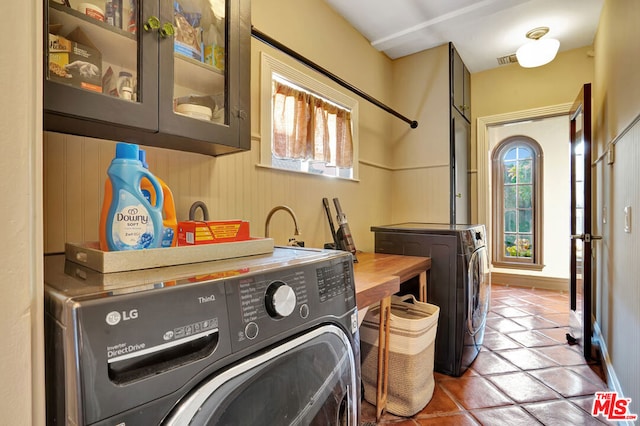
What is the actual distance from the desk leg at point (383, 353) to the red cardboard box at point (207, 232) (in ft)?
2.93

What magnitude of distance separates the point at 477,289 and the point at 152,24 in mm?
2488

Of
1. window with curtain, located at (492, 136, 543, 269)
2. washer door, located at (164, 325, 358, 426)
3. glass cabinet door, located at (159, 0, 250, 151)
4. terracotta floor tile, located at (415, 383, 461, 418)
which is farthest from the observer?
window with curtain, located at (492, 136, 543, 269)

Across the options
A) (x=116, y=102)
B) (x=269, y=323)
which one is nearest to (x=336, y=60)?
(x=116, y=102)

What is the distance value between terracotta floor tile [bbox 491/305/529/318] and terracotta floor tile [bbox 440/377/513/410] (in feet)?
4.93

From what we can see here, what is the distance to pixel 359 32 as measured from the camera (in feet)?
9.27

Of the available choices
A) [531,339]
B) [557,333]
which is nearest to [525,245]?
[557,333]

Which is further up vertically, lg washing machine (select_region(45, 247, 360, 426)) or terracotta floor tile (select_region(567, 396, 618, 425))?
lg washing machine (select_region(45, 247, 360, 426))

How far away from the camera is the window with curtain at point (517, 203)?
4.70 metres

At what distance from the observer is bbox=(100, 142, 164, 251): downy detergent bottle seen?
0.78 metres

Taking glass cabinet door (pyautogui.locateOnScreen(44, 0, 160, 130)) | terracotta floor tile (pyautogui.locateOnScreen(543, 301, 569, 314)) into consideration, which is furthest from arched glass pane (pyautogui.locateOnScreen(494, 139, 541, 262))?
glass cabinet door (pyautogui.locateOnScreen(44, 0, 160, 130))

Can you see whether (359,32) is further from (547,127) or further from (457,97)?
(547,127)

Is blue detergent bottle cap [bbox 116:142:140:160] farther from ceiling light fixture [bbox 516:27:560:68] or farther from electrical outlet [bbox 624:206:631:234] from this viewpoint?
ceiling light fixture [bbox 516:27:560:68]

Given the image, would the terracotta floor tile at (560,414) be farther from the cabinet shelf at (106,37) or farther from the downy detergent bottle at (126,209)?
the cabinet shelf at (106,37)

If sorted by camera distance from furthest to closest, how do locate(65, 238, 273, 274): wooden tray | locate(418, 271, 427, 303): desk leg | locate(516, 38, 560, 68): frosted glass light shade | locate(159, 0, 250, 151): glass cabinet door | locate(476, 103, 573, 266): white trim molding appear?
1. locate(476, 103, 573, 266): white trim molding
2. locate(516, 38, 560, 68): frosted glass light shade
3. locate(418, 271, 427, 303): desk leg
4. locate(159, 0, 250, 151): glass cabinet door
5. locate(65, 238, 273, 274): wooden tray
